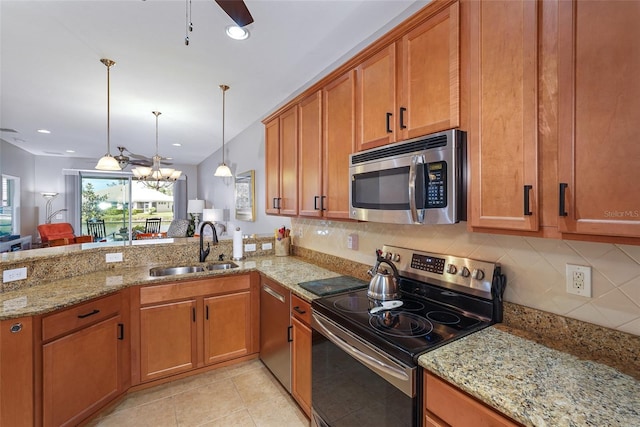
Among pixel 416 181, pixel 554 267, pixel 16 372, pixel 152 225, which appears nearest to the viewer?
pixel 554 267

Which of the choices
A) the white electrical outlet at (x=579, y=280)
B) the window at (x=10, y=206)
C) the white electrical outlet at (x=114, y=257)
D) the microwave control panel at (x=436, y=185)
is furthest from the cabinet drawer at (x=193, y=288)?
the window at (x=10, y=206)

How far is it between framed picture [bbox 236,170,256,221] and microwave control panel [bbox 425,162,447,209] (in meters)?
3.39

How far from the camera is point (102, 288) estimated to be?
2.00 meters

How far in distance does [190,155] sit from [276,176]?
5.47 metres

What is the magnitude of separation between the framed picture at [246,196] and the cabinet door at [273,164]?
4.53 feet

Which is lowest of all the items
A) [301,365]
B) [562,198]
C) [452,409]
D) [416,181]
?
[301,365]

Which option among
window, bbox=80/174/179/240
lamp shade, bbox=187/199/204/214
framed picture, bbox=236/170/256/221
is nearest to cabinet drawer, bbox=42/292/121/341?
framed picture, bbox=236/170/256/221

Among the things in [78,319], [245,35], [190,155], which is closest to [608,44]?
[245,35]

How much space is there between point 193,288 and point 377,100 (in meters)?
1.95

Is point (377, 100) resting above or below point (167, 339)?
above

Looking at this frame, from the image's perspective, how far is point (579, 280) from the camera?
1.19 m

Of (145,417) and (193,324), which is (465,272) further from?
(145,417)

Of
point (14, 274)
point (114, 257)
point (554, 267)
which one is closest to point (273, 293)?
point (114, 257)

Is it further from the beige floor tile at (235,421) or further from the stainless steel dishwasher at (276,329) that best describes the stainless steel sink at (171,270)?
the beige floor tile at (235,421)
